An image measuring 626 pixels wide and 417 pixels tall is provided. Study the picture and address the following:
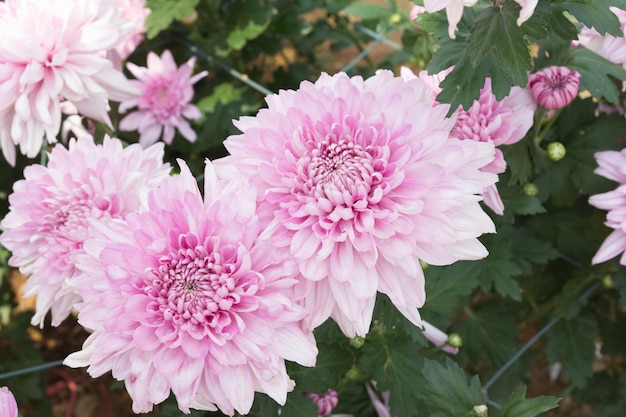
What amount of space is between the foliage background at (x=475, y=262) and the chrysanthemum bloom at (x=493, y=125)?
0.34 feet

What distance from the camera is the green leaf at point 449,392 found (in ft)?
3.77

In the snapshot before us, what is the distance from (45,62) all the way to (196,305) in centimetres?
72

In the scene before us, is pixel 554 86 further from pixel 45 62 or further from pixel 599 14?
pixel 45 62

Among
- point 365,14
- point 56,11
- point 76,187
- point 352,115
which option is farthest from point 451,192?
point 365,14

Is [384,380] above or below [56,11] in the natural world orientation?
below

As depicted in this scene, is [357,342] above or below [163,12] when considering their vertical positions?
below

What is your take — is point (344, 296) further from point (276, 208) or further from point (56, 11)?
point (56, 11)

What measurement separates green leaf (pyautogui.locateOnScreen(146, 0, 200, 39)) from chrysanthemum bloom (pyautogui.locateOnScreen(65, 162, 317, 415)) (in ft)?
3.73

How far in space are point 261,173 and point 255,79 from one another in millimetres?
1643

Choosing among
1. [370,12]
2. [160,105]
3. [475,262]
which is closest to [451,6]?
[475,262]

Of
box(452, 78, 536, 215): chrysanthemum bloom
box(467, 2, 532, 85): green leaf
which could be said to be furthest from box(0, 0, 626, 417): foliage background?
box(452, 78, 536, 215): chrysanthemum bloom

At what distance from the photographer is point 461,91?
1.12 metres

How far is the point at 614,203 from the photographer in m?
1.30

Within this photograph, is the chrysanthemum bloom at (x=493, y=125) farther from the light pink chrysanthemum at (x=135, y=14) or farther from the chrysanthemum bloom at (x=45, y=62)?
the light pink chrysanthemum at (x=135, y=14)
